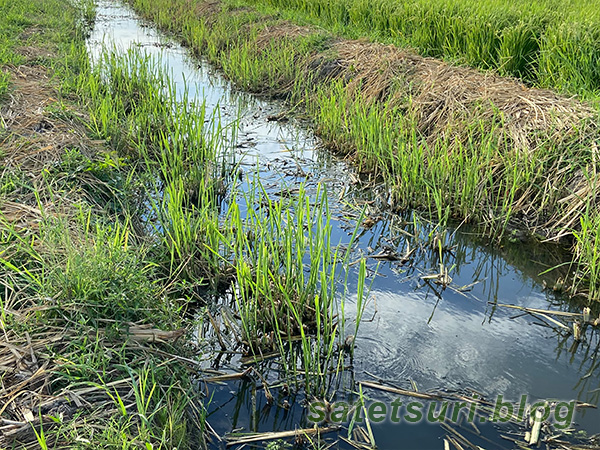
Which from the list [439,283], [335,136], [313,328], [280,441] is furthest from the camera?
[335,136]

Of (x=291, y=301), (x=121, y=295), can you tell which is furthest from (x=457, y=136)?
(x=121, y=295)

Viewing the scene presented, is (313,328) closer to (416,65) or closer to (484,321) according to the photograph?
(484,321)

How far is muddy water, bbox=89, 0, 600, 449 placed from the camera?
2.05m

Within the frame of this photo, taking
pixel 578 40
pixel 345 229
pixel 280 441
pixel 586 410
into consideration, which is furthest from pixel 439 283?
pixel 578 40

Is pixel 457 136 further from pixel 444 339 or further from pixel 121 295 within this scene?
pixel 121 295

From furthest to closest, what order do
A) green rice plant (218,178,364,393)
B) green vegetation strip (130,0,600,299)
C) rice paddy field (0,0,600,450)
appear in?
green vegetation strip (130,0,600,299), green rice plant (218,178,364,393), rice paddy field (0,0,600,450)

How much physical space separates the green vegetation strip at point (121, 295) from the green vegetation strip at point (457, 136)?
40.1 inches

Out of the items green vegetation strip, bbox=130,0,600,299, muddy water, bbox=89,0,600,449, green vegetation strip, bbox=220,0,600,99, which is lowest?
muddy water, bbox=89,0,600,449

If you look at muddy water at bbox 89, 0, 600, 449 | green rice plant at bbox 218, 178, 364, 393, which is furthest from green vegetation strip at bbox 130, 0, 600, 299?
green rice plant at bbox 218, 178, 364, 393

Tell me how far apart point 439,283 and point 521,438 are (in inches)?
42.9

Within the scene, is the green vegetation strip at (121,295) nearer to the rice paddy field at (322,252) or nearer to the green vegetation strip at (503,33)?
the rice paddy field at (322,252)

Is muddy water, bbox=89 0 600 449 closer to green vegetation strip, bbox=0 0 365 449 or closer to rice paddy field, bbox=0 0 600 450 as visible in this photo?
rice paddy field, bbox=0 0 600 450

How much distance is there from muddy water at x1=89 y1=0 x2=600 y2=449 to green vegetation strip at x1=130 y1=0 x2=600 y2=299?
24cm

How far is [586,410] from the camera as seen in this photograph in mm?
2111
